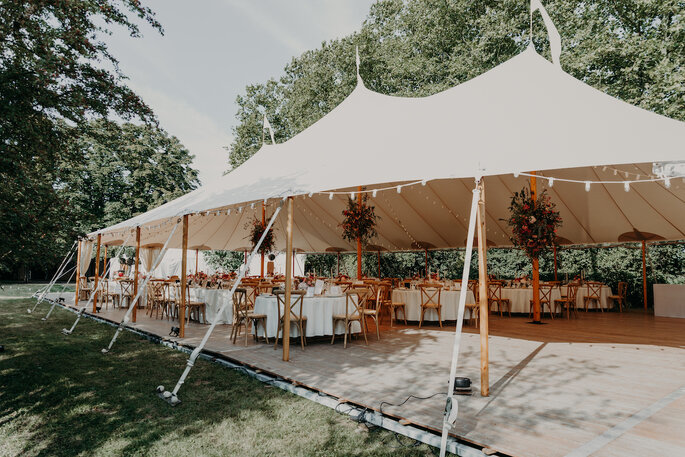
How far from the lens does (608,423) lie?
123 inches

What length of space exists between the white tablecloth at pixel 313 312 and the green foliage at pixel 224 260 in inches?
571

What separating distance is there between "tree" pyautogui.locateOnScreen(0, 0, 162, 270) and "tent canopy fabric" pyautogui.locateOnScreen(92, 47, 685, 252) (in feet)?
7.13

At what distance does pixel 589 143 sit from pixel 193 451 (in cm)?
452

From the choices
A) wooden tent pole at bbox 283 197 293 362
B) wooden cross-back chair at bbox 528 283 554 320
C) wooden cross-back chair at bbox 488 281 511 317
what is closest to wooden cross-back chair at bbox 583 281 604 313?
wooden cross-back chair at bbox 528 283 554 320

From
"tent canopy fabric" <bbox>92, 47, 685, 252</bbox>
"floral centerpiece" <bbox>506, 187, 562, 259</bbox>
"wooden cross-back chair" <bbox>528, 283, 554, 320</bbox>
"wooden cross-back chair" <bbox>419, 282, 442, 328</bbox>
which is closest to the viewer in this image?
"tent canopy fabric" <bbox>92, 47, 685, 252</bbox>

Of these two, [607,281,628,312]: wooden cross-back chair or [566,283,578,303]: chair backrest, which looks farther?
[607,281,628,312]: wooden cross-back chair

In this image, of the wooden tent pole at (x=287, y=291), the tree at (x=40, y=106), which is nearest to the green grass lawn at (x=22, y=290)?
the tree at (x=40, y=106)

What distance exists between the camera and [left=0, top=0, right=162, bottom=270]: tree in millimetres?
3748

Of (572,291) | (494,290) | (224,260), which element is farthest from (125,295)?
(572,291)

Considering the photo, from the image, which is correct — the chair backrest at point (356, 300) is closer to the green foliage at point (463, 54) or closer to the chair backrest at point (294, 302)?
the chair backrest at point (294, 302)

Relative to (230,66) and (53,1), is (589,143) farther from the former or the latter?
(230,66)

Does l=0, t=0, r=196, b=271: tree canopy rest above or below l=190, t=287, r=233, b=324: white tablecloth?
above

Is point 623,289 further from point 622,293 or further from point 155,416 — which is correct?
point 155,416

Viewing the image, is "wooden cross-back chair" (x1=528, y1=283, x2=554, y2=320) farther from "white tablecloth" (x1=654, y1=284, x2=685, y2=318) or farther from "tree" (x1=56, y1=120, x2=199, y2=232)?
"tree" (x1=56, y1=120, x2=199, y2=232)
